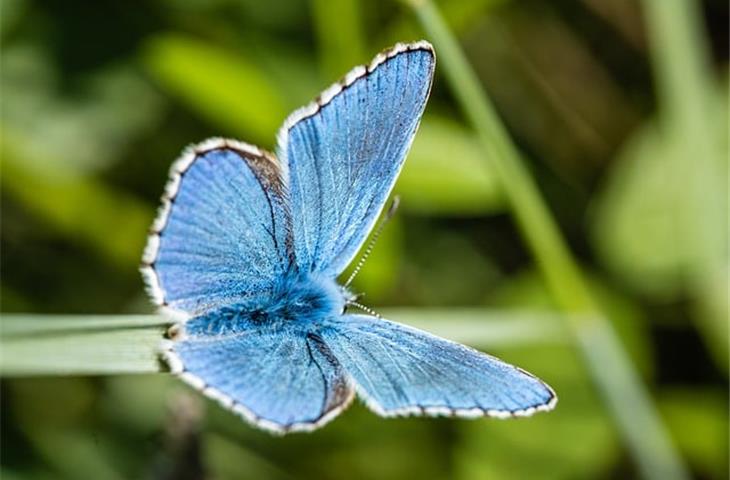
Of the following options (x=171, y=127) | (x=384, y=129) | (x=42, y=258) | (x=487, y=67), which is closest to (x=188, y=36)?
(x=171, y=127)

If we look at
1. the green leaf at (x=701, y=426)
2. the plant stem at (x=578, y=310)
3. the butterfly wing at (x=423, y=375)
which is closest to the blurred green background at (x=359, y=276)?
the green leaf at (x=701, y=426)

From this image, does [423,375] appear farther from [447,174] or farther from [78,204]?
[78,204]

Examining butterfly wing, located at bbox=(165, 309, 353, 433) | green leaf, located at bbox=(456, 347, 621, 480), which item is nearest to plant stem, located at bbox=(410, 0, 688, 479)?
green leaf, located at bbox=(456, 347, 621, 480)

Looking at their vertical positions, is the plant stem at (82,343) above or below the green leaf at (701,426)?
above

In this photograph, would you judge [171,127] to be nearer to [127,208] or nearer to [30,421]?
[127,208]

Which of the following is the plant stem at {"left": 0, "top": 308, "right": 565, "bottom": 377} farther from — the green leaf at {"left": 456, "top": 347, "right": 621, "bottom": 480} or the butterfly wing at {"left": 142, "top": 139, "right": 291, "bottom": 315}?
the green leaf at {"left": 456, "top": 347, "right": 621, "bottom": 480}

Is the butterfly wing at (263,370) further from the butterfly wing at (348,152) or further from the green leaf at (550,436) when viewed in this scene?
the green leaf at (550,436)
